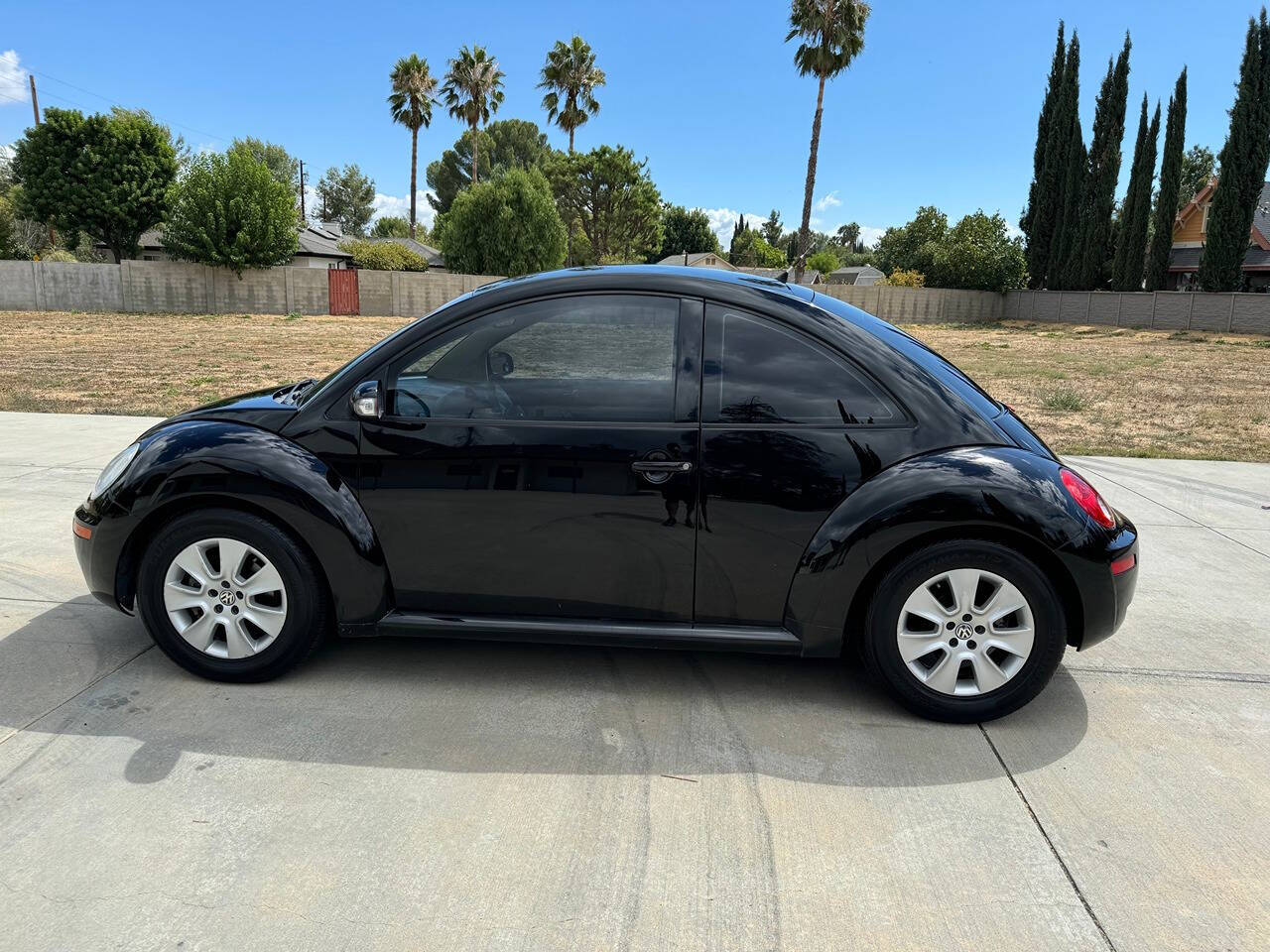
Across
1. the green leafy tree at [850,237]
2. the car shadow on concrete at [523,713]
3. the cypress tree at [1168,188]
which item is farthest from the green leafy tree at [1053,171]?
the green leafy tree at [850,237]

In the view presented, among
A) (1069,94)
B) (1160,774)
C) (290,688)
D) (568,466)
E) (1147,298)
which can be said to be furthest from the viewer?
(1069,94)

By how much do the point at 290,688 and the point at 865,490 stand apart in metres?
2.33

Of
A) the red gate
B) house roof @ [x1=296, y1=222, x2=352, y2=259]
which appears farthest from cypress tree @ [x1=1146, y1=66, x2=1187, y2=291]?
house roof @ [x1=296, y1=222, x2=352, y2=259]

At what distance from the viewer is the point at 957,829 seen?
268cm

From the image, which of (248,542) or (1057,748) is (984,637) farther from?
(248,542)

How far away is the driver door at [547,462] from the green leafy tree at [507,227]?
122 ft

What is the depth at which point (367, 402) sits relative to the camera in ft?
10.9

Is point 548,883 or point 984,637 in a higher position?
point 984,637

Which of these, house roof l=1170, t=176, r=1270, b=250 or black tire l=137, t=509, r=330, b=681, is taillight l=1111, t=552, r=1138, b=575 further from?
house roof l=1170, t=176, r=1270, b=250

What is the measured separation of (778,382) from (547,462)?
35.6 inches

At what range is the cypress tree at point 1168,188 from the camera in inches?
1544

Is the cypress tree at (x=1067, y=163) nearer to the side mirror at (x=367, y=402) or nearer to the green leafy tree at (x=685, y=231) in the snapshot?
the green leafy tree at (x=685, y=231)

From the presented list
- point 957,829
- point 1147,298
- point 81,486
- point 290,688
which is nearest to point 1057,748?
point 957,829

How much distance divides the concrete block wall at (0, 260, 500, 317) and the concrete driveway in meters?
33.8
